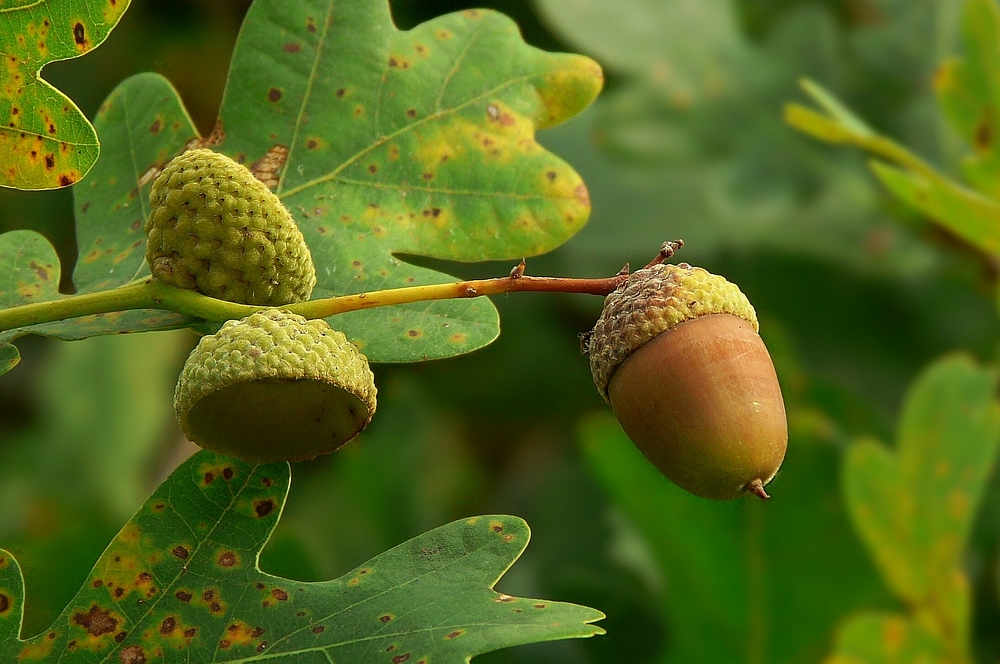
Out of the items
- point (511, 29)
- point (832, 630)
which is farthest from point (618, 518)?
point (511, 29)

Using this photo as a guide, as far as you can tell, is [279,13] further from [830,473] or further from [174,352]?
[174,352]

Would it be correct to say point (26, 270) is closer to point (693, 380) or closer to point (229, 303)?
point (229, 303)

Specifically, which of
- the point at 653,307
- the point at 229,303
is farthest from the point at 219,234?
the point at 653,307

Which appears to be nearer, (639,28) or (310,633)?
(310,633)

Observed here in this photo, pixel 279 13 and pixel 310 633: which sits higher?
pixel 279 13

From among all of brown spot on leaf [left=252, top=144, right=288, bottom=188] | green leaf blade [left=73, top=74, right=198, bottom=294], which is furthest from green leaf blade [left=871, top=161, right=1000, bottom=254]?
green leaf blade [left=73, top=74, right=198, bottom=294]

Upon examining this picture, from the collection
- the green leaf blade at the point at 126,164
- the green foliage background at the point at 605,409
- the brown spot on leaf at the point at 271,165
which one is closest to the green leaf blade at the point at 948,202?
the green foliage background at the point at 605,409

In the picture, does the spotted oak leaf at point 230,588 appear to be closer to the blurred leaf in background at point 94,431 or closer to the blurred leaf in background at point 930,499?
the blurred leaf in background at point 930,499
